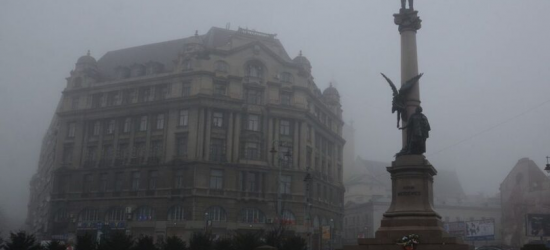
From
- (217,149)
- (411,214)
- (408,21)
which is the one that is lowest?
(411,214)

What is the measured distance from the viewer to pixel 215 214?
53.6 meters

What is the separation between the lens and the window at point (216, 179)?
5453 cm

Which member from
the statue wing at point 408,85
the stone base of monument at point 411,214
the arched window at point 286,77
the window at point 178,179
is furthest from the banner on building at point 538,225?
the stone base of monument at point 411,214

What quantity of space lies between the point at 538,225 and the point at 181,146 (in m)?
40.2

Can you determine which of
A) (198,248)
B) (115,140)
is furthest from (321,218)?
(198,248)

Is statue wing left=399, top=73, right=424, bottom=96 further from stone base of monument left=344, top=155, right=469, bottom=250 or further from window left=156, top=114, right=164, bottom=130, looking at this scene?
window left=156, top=114, right=164, bottom=130

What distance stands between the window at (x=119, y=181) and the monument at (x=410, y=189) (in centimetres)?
4257

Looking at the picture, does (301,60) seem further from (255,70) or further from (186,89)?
(186,89)

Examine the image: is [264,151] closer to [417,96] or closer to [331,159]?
[331,159]

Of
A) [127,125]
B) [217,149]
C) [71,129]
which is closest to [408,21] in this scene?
[217,149]

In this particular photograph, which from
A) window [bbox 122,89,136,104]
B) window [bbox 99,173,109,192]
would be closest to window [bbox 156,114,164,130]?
window [bbox 122,89,136,104]

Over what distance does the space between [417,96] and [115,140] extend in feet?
148

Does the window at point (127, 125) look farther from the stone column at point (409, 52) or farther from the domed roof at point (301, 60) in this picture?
the stone column at point (409, 52)

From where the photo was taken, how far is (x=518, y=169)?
250 feet
